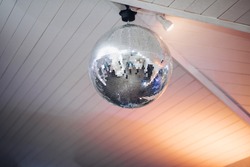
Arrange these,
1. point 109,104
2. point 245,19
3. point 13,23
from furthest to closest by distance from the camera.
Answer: point 109,104, point 13,23, point 245,19

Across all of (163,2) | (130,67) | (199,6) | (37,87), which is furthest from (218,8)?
(37,87)

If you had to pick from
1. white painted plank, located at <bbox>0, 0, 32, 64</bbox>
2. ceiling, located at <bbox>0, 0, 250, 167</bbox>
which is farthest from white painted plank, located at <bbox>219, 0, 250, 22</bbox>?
white painted plank, located at <bbox>0, 0, 32, 64</bbox>

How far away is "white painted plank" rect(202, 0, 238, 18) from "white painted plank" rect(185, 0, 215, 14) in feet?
0.06

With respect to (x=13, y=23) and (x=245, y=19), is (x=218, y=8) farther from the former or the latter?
(x=13, y=23)

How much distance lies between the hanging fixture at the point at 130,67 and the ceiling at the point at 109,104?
278 millimetres

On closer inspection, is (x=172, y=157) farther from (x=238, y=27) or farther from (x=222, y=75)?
(x=238, y=27)

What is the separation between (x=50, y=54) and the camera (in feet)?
8.30

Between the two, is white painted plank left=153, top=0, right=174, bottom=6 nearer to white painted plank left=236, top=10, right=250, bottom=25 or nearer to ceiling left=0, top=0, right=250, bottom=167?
ceiling left=0, top=0, right=250, bottom=167

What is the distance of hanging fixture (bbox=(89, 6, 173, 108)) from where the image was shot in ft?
4.22

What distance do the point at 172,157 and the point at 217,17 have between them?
216 centimetres

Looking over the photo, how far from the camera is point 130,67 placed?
1277 mm

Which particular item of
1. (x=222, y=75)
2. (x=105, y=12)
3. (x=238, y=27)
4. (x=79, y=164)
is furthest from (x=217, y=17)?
(x=79, y=164)

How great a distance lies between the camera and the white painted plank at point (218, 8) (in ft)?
5.07

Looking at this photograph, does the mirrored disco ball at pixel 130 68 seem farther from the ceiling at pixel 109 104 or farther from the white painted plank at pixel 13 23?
the white painted plank at pixel 13 23
